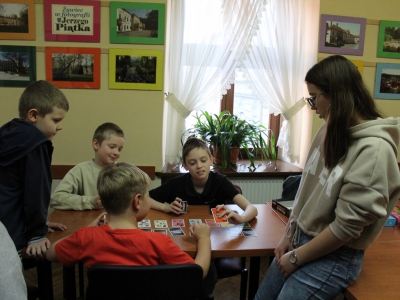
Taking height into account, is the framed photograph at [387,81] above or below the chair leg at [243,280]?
above

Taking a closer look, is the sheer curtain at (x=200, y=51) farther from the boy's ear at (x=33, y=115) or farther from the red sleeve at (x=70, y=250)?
the red sleeve at (x=70, y=250)

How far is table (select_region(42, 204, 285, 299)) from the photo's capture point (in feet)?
5.22

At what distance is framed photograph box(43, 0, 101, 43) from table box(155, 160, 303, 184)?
4.56 ft

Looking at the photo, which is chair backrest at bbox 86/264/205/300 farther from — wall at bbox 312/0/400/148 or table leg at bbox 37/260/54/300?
wall at bbox 312/0/400/148

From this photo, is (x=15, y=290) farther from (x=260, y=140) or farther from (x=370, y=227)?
(x=260, y=140)

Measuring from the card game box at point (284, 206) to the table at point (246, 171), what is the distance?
113cm

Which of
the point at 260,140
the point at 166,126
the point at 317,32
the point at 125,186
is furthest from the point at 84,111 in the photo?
the point at 317,32

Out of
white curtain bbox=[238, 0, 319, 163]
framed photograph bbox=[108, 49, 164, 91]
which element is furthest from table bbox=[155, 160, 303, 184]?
framed photograph bbox=[108, 49, 164, 91]

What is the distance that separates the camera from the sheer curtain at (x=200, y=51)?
3266 millimetres

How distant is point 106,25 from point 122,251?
2420mm

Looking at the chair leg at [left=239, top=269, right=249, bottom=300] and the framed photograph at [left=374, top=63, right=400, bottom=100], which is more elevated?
the framed photograph at [left=374, top=63, right=400, bottom=100]

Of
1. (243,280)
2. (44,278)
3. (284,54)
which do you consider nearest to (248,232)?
(243,280)

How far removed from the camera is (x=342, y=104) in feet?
4.11

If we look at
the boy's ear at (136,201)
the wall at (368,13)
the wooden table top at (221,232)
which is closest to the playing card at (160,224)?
the wooden table top at (221,232)
